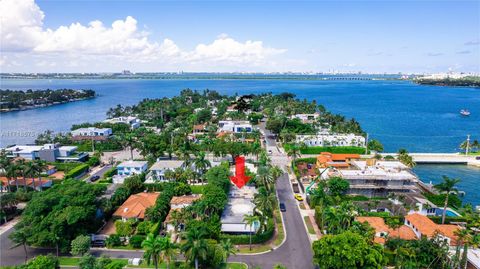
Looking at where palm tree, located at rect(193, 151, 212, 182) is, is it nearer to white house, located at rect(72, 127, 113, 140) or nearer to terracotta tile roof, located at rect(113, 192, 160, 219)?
terracotta tile roof, located at rect(113, 192, 160, 219)

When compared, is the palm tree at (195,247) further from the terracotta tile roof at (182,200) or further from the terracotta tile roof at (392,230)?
the terracotta tile roof at (392,230)

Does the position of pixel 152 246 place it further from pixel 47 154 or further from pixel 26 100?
pixel 26 100

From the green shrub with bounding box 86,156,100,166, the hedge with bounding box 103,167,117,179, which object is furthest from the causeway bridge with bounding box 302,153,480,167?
the green shrub with bounding box 86,156,100,166

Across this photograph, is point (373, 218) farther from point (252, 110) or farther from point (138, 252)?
point (252, 110)

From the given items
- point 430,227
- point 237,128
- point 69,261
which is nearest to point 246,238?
point 69,261

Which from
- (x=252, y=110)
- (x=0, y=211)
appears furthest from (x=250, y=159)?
(x=252, y=110)

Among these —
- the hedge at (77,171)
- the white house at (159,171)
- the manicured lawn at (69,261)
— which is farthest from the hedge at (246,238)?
the hedge at (77,171)
